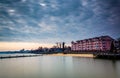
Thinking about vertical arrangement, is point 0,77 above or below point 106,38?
below

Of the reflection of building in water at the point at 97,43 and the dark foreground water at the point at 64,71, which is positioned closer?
the dark foreground water at the point at 64,71

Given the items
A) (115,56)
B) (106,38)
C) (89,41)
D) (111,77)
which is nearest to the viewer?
(111,77)

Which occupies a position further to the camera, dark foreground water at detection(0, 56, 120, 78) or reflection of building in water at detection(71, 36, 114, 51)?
reflection of building in water at detection(71, 36, 114, 51)

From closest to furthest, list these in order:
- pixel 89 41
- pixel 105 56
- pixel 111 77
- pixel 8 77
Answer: pixel 111 77 → pixel 8 77 → pixel 105 56 → pixel 89 41

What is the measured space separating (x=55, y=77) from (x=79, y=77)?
142 inches

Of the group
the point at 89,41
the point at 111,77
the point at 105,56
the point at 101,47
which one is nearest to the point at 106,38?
the point at 101,47

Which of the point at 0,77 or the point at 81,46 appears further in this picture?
the point at 81,46

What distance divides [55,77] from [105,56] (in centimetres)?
3745

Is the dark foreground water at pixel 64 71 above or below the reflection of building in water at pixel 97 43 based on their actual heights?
below

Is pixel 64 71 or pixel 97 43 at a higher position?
pixel 97 43

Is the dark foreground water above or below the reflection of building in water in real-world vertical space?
below

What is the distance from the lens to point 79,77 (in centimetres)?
2117

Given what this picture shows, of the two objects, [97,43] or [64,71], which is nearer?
[64,71]

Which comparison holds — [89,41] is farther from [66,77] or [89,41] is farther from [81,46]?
[66,77]
